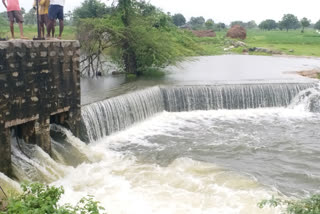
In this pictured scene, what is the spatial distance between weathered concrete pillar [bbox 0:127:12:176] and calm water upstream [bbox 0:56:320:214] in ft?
0.94

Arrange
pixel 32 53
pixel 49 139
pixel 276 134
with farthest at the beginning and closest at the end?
pixel 276 134
pixel 49 139
pixel 32 53

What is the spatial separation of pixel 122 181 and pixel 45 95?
2.82 m

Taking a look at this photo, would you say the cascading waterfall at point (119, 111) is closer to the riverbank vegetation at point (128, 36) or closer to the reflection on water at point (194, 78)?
the reflection on water at point (194, 78)

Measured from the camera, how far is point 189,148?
1198 cm

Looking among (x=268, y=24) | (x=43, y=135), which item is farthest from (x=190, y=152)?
(x=268, y=24)

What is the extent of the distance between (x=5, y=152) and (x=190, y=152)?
16.9 feet

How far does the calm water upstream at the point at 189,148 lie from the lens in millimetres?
8713

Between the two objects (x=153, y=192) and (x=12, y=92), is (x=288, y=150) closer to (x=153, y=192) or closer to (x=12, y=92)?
(x=153, y=192)

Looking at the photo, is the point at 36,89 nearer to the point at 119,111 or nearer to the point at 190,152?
the point at 119,111

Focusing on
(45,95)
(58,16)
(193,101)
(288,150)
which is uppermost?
(58,16)

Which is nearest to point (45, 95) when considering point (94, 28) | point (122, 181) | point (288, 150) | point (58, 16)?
point (58, 16)

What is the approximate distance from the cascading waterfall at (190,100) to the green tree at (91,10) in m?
6.94

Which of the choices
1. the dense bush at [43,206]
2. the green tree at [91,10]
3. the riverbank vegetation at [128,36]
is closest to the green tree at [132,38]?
the riverbank vegetation at [128,36]

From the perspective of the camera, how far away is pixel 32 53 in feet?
30.3
